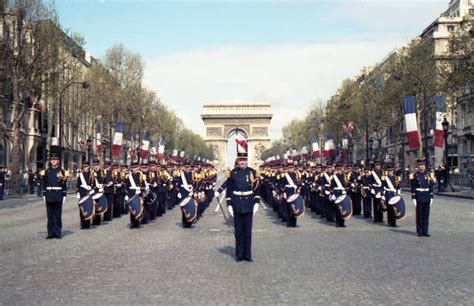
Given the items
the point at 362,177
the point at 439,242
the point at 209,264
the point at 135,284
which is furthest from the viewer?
the point at 362,177

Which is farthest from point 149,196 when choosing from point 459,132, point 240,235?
point 459,132

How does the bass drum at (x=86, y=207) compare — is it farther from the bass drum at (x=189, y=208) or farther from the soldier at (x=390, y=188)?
the soldier at (x=390, y=188)

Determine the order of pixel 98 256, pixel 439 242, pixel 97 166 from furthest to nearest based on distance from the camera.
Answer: pixel 97 166 < pixel 439 242 < pixel 98 256

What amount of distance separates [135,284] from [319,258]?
3.77 m

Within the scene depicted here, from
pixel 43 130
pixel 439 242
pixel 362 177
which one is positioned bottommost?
pixel 439 242

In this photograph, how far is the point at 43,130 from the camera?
59031mm

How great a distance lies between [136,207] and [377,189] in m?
6.76

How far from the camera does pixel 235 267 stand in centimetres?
1045

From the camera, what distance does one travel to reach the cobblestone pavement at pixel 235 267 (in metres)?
8.07

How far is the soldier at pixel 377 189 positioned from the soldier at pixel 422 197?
2.63 metres

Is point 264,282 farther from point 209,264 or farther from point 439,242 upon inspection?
point 439,242

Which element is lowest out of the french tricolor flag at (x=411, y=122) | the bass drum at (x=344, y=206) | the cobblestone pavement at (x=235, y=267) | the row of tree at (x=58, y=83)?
the cobblestone pavement at (x=235, y=267)

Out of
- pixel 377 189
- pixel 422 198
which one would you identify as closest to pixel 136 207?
pixel 377 189

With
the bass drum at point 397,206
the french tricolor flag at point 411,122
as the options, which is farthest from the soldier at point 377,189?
the french tricolor flag at point 411,122
